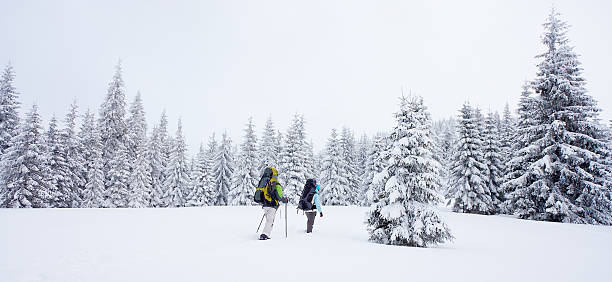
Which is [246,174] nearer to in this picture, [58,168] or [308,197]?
[58,168]

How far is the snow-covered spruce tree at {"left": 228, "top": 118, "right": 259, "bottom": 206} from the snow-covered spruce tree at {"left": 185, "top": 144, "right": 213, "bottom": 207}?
Result: 12.4ft

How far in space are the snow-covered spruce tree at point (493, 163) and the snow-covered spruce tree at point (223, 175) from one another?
3052cm

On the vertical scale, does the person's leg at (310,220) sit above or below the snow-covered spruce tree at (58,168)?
below

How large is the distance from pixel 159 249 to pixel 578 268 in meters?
9.33

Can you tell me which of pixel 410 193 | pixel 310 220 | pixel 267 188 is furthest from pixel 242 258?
pixel 410 193

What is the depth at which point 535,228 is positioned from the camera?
584 inches

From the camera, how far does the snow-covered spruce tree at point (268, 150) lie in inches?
1680

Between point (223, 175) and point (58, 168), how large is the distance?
17942 mm

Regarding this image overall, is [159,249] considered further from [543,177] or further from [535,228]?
[543,177]

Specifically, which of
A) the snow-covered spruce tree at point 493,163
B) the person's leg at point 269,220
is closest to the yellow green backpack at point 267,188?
the person's leg at point 269,220

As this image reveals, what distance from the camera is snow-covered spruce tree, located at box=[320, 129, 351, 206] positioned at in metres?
42.0

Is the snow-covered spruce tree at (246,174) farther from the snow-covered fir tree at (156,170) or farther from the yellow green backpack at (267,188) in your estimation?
the yellow green backpack at (267,188)

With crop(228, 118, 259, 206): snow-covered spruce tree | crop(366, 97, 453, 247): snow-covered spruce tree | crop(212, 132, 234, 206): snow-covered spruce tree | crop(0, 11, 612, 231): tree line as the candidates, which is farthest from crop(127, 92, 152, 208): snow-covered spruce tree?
crop(366, 97, 453, 247): snow-covered spruce tree

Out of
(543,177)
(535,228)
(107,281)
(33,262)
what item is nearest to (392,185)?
(107,281)
